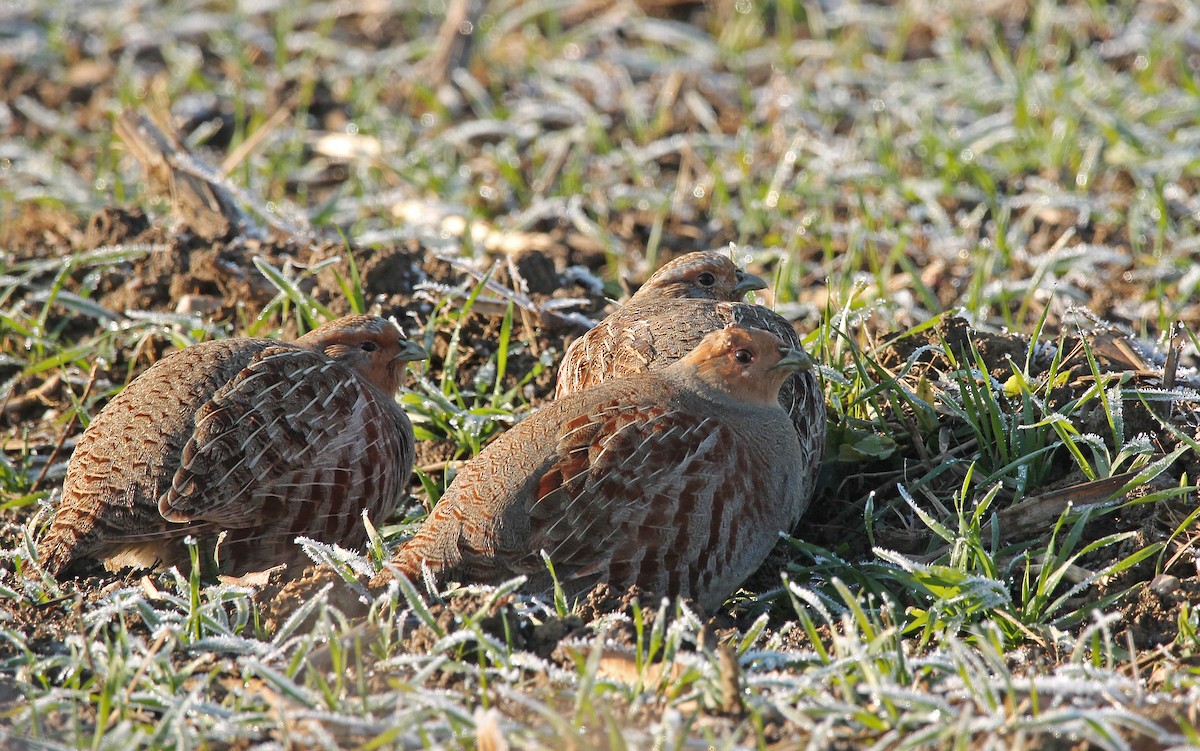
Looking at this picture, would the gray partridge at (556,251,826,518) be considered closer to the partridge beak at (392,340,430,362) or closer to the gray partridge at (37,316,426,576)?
the partridge beak at (392,340,430,362)

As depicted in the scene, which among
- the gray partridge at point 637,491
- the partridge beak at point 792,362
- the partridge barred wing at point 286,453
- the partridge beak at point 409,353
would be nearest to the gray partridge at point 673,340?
the partridge beak at point 792,362

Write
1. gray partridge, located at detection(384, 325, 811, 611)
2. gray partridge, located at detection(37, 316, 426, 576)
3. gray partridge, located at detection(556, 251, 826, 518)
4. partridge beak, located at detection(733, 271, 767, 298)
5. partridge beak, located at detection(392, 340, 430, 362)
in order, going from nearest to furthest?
gray partridge, located at detection(384, 325, 811, 611), gray partridge, located at detection(37, 316, 426, 576), gray partridge, located at detection(556, 251, 826, 518), partridge beak, located at detection(392, 340, 430, 362), partridge beak, located at detection(733, 271, 767, 298)

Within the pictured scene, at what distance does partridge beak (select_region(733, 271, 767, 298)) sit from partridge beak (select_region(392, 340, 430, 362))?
3.84ft

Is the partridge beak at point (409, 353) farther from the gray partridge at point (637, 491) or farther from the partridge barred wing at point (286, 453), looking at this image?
the gray partridge at point (637, 491)

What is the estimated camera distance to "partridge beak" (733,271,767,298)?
4.75 metres

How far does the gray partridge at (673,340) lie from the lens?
3957 millimetres

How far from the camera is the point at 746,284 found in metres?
4.76

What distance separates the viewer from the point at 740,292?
188 inches

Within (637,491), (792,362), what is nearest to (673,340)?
(792,362)

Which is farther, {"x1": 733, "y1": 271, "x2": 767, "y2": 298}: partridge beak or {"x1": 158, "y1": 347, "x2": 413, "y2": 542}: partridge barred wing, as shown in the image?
{"x1": 733, "y1": 271, "x2": 767, "y2": 298}: partridge beak

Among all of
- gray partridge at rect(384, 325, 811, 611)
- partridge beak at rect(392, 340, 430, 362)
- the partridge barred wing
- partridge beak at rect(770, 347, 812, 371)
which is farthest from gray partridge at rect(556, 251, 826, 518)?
the partridge barred wing

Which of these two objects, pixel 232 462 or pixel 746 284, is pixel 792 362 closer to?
pixel 746 284

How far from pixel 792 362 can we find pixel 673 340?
1.67 ft

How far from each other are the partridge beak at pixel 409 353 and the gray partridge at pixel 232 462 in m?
0.21
